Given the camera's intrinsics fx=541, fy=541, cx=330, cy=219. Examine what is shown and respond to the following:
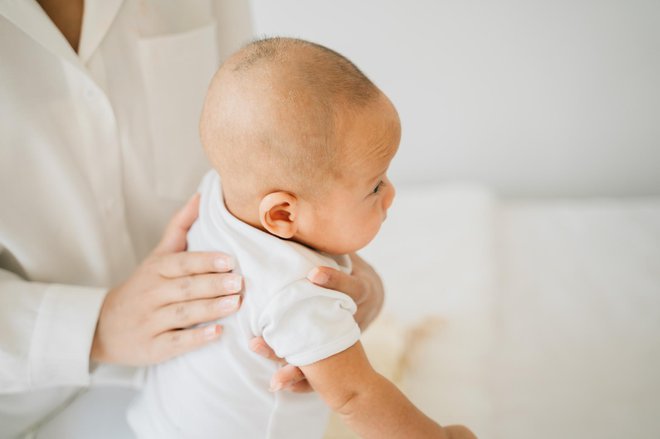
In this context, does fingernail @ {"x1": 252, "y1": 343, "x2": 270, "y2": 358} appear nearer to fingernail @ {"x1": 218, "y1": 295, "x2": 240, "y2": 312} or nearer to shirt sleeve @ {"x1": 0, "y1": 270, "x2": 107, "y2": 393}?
fingernail @ {"x1": 218, "y1": 295, "x2": 240, "y2": 312}

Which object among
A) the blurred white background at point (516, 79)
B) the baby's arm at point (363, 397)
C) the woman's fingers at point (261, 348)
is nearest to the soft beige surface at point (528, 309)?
the blurred white background at point (516, 79)

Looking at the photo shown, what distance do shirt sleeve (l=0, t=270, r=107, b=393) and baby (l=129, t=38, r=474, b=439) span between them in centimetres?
16

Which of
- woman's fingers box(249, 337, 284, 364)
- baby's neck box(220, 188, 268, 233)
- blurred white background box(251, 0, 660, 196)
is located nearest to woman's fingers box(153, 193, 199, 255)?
baby's neck box(220, 188, 268, 233)

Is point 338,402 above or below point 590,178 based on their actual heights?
above

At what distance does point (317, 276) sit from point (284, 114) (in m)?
0.21

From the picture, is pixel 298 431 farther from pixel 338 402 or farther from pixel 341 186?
pixel 341 186

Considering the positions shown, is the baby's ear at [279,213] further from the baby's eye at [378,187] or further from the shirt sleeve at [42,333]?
the shirt sleeve at [42,333]

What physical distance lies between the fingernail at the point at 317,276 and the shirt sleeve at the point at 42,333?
370 mm

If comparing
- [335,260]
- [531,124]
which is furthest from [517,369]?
[531,124]

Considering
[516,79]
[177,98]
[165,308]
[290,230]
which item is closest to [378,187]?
[290,230]

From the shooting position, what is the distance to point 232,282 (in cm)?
74

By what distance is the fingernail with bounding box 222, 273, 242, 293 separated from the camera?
743 millimetres

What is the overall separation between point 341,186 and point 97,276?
511mm

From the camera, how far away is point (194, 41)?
1060mm
